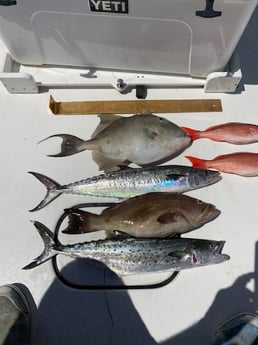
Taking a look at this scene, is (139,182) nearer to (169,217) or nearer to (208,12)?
(169,217)

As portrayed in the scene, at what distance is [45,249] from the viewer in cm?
149

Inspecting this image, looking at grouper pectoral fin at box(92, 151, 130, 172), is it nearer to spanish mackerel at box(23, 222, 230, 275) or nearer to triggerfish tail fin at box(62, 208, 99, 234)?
triggerfish tail fin at box(62, 208, 99, 234)

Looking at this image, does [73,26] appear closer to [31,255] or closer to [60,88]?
[60,88]

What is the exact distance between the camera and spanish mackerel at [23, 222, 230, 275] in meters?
1.42

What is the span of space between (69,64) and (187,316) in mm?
1314

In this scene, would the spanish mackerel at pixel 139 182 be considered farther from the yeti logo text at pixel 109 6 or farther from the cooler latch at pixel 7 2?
the cooler latch at pixel 7 2

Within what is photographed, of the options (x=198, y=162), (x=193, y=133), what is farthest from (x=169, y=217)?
(x=193, y=133)

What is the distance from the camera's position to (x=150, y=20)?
4.87 feet

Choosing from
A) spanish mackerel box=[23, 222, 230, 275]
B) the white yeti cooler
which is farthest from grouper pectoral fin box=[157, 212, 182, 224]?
the white yeti cooler

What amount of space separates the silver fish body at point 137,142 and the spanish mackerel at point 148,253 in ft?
1.27

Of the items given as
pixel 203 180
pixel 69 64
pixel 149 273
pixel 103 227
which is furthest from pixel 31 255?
pixel 69 64

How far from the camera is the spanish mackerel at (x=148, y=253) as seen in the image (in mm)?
1422

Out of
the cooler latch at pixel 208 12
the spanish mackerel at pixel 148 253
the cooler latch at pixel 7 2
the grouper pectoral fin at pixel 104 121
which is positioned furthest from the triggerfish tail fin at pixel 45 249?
the cooler latch at pixel 208 12

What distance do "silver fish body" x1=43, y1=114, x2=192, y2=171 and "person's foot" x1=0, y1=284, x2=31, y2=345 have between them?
644 millimetres
